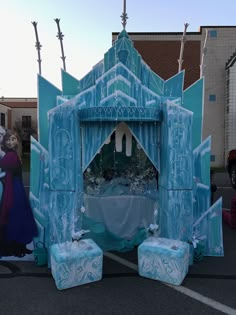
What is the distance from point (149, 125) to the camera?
17.6 ft

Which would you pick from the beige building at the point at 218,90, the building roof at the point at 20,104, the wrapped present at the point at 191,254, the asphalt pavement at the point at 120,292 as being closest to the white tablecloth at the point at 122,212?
the asphalt pavement at the point at 120,292

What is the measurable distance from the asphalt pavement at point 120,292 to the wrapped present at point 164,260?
105 millimetres

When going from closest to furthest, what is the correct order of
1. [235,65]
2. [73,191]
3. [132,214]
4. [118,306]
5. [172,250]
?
[118,306], [172,250], [73,191], [132,214], [235,65]

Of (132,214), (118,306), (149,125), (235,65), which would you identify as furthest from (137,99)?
(235,65)

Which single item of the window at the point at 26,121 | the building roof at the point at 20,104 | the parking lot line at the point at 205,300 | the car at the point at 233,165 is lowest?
the parking lot line at the point at 205,300

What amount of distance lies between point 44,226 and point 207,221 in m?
2.69

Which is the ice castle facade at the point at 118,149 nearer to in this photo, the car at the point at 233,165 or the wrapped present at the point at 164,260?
the wrapped present at the point at 164,260

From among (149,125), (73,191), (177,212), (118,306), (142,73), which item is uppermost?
(142,73)

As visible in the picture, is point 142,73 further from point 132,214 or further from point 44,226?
point 44,226

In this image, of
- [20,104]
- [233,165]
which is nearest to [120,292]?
[233,165]

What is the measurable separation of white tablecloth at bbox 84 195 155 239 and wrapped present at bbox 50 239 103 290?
133 cm

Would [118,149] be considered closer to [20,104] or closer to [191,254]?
[191,254]

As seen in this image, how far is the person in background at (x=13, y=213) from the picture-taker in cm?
529

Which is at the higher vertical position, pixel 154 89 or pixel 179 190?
pixel 154 89
